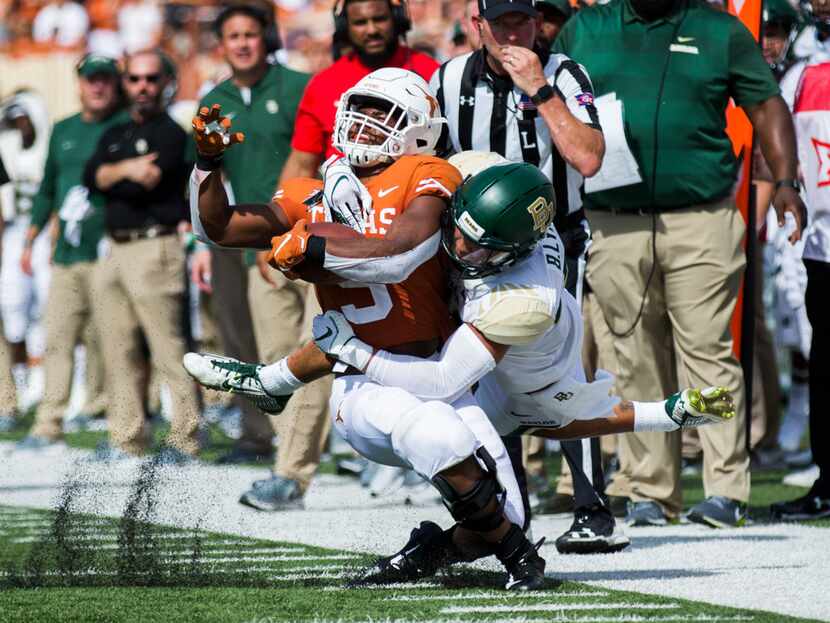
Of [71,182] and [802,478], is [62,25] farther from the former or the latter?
[802,478]

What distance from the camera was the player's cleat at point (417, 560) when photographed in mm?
5176

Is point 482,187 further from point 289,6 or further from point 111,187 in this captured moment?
point 289,6

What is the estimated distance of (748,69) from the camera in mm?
6645

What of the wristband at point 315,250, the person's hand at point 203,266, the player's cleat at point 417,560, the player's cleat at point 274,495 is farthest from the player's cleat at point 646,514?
the person's hand at point 203,266

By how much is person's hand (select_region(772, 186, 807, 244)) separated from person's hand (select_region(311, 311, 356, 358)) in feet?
7.62

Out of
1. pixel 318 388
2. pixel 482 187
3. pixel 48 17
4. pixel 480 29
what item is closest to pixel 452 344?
pixel 482 187

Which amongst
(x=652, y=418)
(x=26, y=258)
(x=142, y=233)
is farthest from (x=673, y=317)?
(x=26, y=258)

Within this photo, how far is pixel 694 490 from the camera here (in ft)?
26.7

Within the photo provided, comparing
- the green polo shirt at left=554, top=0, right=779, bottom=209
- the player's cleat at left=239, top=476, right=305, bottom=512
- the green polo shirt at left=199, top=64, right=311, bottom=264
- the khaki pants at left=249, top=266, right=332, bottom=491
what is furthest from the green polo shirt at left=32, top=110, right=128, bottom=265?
the green polo shirt at left=554, top=0, right=779, bottom=209

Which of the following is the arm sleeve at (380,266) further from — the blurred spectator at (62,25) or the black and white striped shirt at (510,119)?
the blurred spectator at (62,25)

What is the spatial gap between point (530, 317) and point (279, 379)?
3.07ft

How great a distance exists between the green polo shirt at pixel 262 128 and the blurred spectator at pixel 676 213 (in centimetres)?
205

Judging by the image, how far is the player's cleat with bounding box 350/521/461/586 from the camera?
518cm

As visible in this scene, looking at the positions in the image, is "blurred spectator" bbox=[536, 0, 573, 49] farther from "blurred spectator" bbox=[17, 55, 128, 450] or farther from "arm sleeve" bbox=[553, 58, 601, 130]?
"blurred spectator" bbox=[17, 55, 128, 450]
